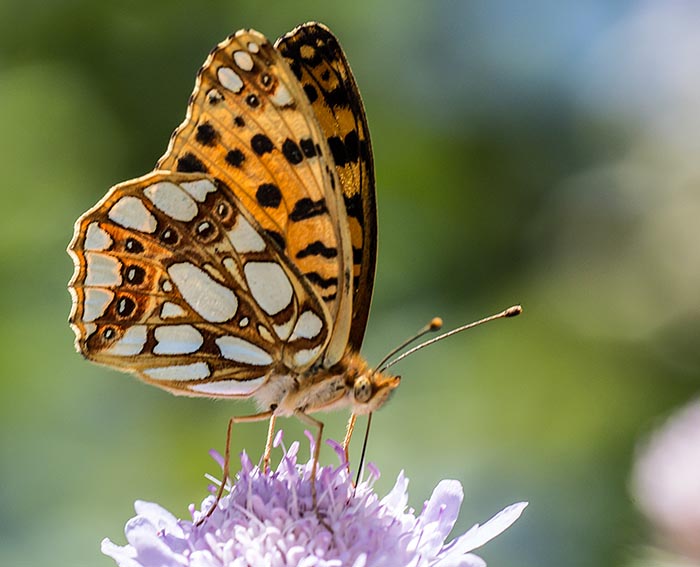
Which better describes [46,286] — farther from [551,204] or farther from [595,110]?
[595,110]

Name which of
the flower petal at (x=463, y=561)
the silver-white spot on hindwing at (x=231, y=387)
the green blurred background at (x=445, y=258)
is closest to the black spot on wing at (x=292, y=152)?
the silver-white spot on hindwing at (x=231, y=387)

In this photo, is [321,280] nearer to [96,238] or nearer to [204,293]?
[204,293]

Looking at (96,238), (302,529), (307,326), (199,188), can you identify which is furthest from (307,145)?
(302,529)

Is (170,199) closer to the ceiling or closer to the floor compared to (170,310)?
closer to the ceiling

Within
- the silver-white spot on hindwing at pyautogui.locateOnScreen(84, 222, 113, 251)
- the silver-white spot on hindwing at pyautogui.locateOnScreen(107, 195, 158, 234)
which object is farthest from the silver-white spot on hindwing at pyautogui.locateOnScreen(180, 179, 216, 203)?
the silver-white spot on hindwing at pyautogui.locateOnScreen(84, 222, 113, 251)

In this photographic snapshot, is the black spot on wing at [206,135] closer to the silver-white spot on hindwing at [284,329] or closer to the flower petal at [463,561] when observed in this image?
the silver-white spot on hindwing at [284,329]

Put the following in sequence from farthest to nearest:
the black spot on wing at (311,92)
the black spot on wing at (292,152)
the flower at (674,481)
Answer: the flower at (674,481) → the black spot on wing at (311,92) → the black spot on wing at (292,152)
